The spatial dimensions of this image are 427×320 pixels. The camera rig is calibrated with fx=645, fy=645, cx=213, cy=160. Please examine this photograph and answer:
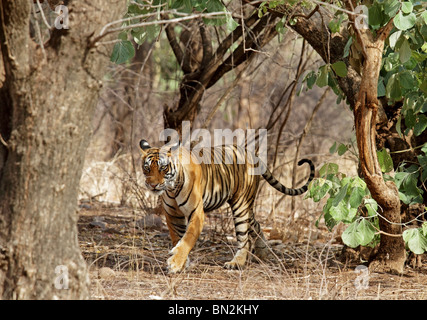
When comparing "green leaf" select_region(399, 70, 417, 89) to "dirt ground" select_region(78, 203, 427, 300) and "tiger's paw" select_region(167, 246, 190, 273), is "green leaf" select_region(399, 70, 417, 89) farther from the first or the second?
"tiger's paw" select_region(167, 246, 190, 273)

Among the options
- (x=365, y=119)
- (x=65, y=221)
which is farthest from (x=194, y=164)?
(x=65, y=221)

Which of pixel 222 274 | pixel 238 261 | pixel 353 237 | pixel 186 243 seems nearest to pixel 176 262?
pixel 186 243

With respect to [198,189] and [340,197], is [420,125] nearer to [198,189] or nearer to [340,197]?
[340,197]

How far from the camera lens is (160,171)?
5371mm

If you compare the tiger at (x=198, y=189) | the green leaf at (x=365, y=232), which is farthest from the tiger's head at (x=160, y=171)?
the green leaf at (x=365, y=232)

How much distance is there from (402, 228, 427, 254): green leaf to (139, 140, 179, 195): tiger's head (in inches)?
79.5

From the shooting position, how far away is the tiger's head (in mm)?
5355

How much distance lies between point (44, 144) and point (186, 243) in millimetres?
2398

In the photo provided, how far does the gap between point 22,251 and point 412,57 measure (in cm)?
297

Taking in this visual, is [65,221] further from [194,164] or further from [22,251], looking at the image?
[194,164]

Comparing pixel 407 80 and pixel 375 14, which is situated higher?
pixel 375 14

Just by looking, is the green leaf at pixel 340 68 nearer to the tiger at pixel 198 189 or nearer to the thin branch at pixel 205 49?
the tiger at pixel 198 189

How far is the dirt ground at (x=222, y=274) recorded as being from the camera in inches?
165

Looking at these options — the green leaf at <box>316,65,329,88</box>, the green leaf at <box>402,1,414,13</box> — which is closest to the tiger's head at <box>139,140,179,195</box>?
the green leaf at <box>316,65,329,88</box>
